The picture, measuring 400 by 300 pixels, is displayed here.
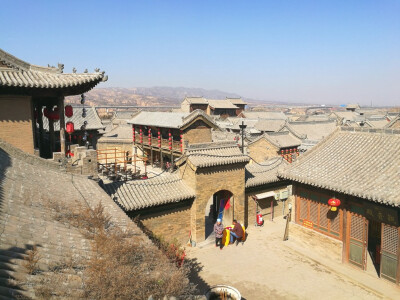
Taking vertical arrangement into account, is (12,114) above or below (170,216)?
above

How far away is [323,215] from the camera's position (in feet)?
44.3

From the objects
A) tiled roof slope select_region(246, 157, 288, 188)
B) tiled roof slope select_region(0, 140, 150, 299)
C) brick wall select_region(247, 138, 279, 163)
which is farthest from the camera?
brick wall select_region(247, 138, 279, 163)

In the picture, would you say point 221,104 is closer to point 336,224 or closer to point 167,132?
point 167,132

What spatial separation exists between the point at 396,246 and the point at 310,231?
3813 mm

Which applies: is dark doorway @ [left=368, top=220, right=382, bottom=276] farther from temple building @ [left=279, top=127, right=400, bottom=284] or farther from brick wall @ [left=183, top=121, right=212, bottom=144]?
brick wall @ [left=183, top=121, right=212, bottom=144]

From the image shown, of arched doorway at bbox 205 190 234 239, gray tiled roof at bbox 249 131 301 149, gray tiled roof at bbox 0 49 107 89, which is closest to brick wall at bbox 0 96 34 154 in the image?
gray tiled roof at bbox 0 49 107 89

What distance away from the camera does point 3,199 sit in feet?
18.4

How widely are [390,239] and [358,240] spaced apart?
1.43m

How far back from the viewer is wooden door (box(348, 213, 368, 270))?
12.0 m

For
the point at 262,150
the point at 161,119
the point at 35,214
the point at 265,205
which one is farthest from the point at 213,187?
the point at 161,119

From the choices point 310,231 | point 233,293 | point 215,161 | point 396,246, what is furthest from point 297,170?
point 233,293

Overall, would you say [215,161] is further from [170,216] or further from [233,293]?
[233,293]

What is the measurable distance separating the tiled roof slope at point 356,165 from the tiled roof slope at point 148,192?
4.91 meters

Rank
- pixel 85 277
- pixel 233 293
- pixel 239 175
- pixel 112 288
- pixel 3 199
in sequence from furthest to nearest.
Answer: pixel 239 175 → pixel 233 293 → pixel 3 199 → pixel 85 277 → pixel 112 288
